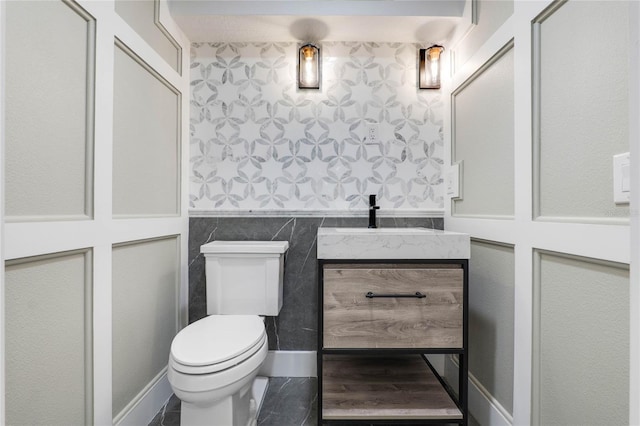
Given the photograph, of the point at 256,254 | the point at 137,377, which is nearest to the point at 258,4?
the point at 256,254

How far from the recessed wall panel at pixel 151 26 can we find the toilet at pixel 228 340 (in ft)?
3.25

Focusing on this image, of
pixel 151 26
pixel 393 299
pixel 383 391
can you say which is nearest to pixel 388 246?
pixel 393 299

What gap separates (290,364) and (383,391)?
0.65 m

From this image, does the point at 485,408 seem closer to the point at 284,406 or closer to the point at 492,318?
the point at 492,318

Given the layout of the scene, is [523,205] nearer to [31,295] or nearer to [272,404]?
[272,404]

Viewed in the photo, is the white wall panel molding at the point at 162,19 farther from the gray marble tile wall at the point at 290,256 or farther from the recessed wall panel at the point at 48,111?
the gray marble tile wall at the point at 290,256

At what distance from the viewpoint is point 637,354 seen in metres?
0.38

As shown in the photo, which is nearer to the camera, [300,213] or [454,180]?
[454,180]

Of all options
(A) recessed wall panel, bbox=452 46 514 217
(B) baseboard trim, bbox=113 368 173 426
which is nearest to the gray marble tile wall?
(B) baseboard trim, bbox=113 368 173 426

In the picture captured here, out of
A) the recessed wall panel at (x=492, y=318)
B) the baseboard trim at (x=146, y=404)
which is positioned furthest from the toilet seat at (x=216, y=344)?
the recessed wall panel at (x=492, y=318)

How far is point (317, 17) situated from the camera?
1.68 meters

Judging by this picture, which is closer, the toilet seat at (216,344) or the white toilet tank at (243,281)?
the toilet seat at (216,344)

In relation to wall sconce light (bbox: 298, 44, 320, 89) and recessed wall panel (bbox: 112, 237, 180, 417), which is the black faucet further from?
recessed wall panel (bbox: 112, 237, 180, 417)

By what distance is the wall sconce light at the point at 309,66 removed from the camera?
73.1 inches
